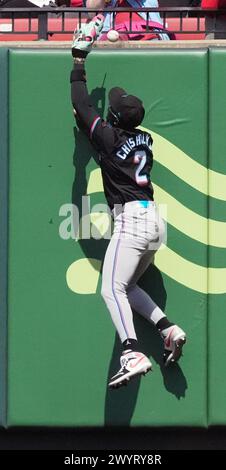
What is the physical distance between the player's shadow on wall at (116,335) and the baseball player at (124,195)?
173 mm

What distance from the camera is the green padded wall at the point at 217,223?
548cm

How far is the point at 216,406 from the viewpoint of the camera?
5.48 meters

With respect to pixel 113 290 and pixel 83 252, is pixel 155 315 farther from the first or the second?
pixel 83 252

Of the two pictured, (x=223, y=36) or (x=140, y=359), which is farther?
(x=223, y=36)

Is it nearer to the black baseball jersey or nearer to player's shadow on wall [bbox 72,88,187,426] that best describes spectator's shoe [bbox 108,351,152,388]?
player's shadow on wall [bbox 72,88,187,426]

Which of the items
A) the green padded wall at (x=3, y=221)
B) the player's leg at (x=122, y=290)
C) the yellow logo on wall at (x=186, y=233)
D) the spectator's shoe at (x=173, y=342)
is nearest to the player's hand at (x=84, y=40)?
the green padded wall at (x=3, y=221)

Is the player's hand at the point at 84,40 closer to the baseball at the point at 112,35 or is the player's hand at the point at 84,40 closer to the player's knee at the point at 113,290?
the baseball at the point at 112,35

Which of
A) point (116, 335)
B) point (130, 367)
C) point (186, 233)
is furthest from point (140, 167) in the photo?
point (130, 367)

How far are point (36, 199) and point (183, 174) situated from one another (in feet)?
2.62

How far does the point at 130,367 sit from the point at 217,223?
954 mm

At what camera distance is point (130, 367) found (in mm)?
5090

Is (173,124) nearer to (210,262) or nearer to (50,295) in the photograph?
(210,262)

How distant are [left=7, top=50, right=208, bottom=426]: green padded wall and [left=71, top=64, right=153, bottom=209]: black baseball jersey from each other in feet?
0.77

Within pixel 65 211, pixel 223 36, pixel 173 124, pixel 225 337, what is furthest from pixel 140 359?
pixel 223 36
